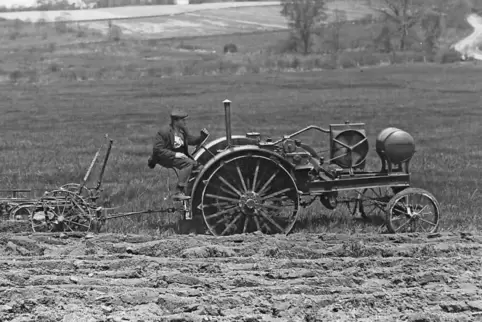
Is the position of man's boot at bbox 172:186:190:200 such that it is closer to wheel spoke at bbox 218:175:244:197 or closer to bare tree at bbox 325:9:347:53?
wheel spoke at bbox 218:175:244:197

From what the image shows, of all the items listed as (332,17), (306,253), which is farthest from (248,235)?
(332,17)

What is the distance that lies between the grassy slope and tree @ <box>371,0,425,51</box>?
23961 millimetres

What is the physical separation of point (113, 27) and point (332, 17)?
2765 centimetres

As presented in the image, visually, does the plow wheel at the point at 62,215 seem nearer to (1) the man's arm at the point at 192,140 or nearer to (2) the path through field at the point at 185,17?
(1) the man's arm at the point at 192,140

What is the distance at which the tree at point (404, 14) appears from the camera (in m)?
74.6

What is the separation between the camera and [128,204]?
1116 centimetres

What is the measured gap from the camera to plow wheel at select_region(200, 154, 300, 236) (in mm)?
8766

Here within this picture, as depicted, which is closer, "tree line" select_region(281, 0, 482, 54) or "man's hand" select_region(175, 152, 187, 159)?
"man's hand" select_region(175, 152, 187, 159)

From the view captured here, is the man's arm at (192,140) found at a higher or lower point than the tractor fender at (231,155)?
higher

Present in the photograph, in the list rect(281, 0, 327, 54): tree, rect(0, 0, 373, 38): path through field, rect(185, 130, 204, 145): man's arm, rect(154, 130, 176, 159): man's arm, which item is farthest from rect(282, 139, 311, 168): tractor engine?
rect(0, 0, 373, 38): path through field

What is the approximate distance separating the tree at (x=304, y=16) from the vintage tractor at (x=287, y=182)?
6873 centimetres

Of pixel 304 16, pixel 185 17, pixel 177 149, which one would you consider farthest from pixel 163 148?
pixel 185 17

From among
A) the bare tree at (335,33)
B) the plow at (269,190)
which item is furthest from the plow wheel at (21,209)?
the bare tree at (335,33)

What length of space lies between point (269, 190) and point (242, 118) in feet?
56.5
